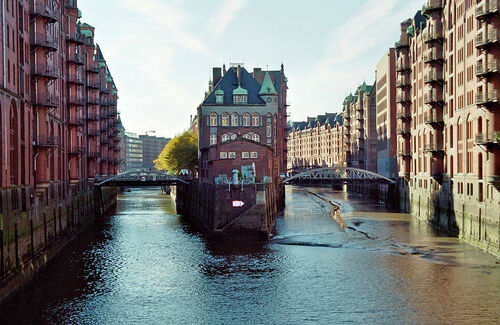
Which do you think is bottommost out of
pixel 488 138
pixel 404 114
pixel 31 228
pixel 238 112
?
pixel 31 228

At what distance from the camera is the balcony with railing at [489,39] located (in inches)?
1928

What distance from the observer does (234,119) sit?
306 ft

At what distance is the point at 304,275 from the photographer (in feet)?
142

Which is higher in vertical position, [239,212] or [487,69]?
[487,69]

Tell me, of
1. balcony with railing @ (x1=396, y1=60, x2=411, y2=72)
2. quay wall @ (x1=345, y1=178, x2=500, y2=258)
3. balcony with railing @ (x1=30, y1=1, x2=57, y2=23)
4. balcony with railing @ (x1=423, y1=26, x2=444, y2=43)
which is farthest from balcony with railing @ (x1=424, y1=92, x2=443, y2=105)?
balcony with railing @ (x1=30, y1=1, x2=57, y2=23)

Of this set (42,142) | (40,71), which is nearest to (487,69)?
(40,71)

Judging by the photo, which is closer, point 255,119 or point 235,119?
point 235,119

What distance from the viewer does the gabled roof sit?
93531 millimetres

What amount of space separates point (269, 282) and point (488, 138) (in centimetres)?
2329

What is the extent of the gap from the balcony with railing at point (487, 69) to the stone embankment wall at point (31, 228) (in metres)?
38.3

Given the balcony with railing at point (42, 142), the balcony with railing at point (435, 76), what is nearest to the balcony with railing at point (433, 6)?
the balcony with railing at point (435, 76)

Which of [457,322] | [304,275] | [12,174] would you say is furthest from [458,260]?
[12,174]

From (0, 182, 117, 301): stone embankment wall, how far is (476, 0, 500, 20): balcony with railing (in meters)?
39.6

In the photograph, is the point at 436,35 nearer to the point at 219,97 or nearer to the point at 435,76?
the point at 435,76
